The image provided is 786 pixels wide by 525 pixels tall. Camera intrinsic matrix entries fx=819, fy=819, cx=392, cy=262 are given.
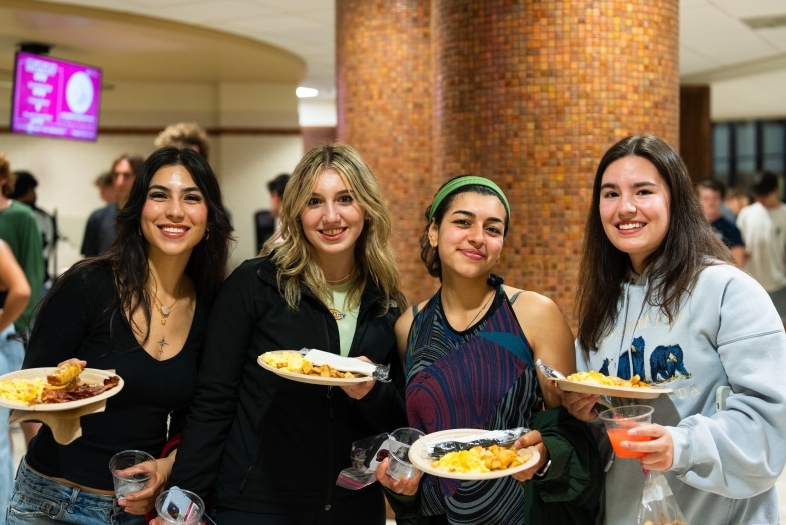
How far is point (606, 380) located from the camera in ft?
6.06

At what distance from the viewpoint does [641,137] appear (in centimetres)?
206

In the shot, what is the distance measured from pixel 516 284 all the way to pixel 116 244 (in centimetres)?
165

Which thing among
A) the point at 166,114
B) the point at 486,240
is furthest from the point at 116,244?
the point at 166,114

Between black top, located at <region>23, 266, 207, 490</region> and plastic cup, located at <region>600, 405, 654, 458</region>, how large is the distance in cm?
116

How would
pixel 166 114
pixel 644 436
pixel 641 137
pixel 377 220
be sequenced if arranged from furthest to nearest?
1. pixel 166 114
2. pixel 377 220
3. pixel 641 137
4. pixel 644 436

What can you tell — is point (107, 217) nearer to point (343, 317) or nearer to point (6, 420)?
point (6, 420)

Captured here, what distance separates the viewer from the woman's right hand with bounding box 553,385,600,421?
6.43 ft

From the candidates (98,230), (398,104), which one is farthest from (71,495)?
(398,104)

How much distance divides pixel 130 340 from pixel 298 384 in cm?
47

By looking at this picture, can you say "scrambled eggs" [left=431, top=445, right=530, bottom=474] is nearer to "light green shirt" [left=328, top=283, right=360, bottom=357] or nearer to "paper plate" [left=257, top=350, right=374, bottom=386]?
"paper plate" [left=257, top=350, right=374, bottom=386]

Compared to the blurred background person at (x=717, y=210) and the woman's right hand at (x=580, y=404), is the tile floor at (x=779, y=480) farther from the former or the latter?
the woman's right hand at (x=580, y=404)

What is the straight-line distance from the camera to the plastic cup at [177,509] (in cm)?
200

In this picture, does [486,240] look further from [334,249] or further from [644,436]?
[644,436]

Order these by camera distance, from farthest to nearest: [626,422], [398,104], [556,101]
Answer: [398,104], [556,101], [626,422]
